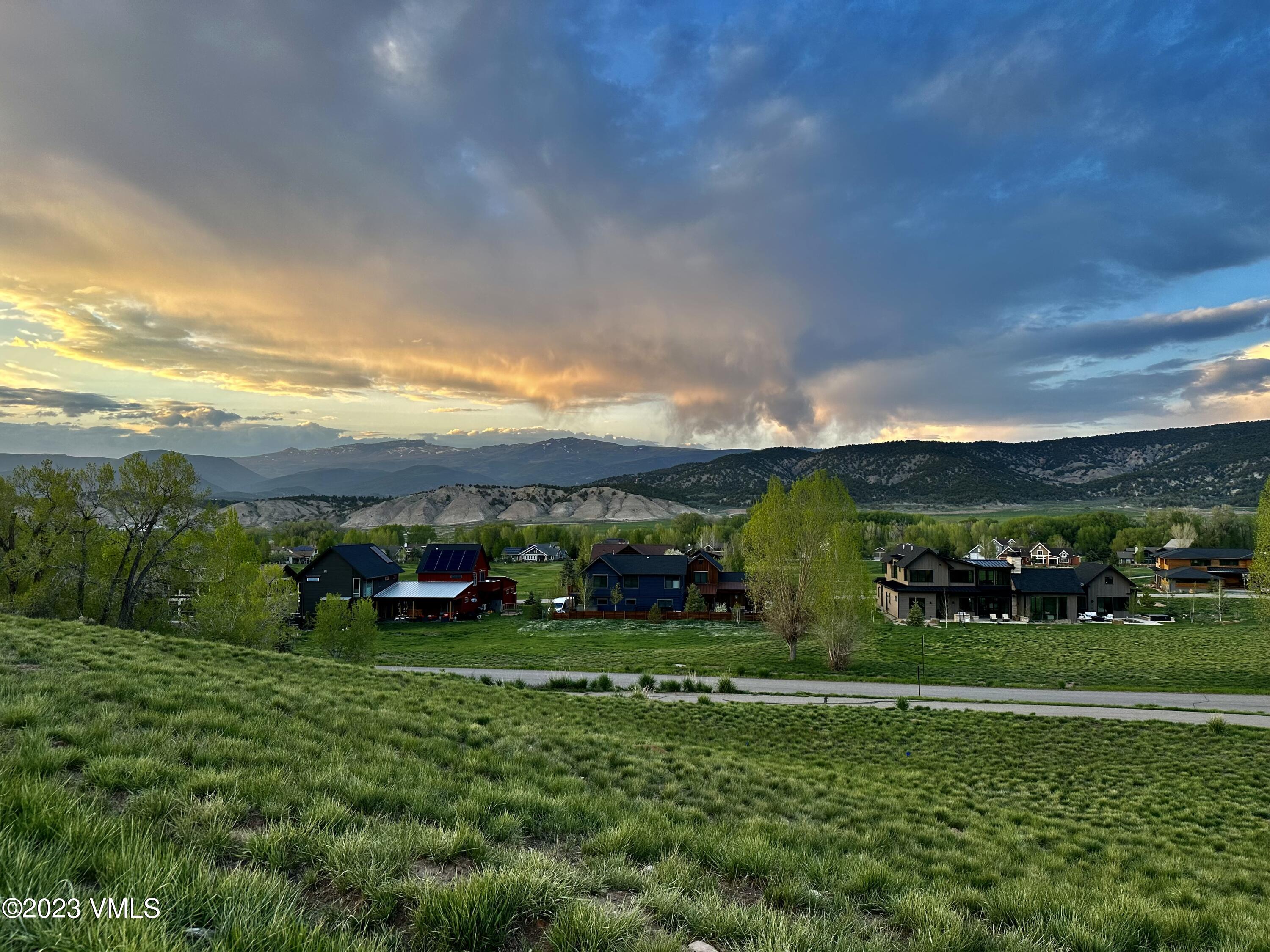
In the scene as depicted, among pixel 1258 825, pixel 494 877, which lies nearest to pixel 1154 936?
pixel 494 877

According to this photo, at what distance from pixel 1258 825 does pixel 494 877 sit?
20595 millimetres

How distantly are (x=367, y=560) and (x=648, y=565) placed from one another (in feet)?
121

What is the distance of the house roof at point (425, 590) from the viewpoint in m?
72.6

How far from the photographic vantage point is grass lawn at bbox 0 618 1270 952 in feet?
13.9

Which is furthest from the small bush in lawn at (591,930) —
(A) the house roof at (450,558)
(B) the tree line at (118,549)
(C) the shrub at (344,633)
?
(A) the house roof at (450,558)

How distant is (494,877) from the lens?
4.71 meters

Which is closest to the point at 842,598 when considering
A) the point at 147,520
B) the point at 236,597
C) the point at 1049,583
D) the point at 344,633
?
the point at 344,633

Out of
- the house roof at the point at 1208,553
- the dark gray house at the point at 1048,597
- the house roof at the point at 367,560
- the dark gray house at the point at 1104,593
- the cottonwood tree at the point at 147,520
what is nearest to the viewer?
the cottonwood tree at the point at 147,520

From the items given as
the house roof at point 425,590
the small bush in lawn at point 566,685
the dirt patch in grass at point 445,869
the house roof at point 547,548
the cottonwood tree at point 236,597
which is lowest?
the house roof at point 547,548

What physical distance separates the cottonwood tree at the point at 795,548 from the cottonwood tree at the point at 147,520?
38472 millimetres

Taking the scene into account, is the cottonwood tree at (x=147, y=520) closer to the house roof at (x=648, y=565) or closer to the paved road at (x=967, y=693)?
the paved road at (x=967, y=693)

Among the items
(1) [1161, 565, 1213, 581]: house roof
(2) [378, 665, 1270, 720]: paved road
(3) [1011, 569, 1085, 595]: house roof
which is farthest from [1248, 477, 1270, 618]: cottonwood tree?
(1) [1161, 565, 1213, 581]: house roof

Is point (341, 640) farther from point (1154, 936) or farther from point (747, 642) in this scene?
point (1154, 936)

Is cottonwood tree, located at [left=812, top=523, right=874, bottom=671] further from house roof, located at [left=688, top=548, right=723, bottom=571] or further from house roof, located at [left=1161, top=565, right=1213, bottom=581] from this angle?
house roof, located at [left=1161, top=565, right=1213, bottom=581]
